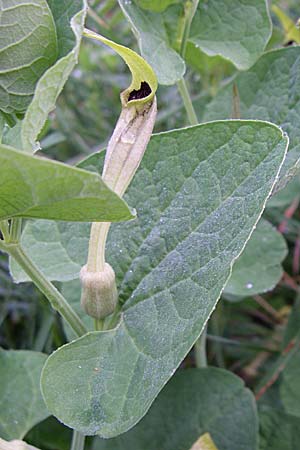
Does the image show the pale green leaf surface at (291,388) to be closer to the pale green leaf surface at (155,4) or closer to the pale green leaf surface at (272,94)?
the pale green leaf surface at (272,94)

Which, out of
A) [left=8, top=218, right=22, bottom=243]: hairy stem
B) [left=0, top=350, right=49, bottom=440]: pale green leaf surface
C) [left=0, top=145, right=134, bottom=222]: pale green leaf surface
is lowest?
[left=0, top=350, right=49, bottom=440]: pale green leaf surface

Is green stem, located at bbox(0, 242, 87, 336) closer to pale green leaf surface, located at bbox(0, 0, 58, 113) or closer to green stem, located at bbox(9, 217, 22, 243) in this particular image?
green stem, located at bbox(9, 217, 22, 243)

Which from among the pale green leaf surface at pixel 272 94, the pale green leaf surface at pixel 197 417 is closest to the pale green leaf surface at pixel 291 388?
the pale green leaf surface at pixel 197 417

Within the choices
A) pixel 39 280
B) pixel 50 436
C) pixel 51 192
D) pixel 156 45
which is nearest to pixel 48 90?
pixel 51 192

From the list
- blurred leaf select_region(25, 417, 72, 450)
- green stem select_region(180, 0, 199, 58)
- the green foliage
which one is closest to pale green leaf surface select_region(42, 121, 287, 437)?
the green foliage

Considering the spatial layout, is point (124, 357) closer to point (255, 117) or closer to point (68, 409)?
point (68, 409)

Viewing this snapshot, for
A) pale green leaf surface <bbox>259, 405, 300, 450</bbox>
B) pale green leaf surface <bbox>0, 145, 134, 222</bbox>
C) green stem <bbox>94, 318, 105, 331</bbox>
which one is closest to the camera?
pale green leaf surface <bbox>0, 145, 134, 222</bbox>
